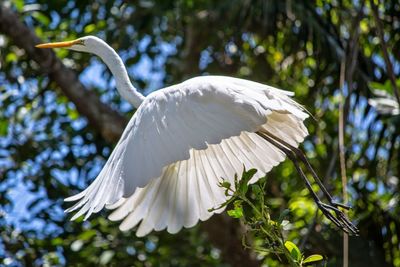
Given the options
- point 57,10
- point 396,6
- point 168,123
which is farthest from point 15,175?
point 396,6

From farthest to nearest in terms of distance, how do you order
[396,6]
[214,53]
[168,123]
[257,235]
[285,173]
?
[214,53] < [285,173] < [396,6] < [168,123] < [257,235]

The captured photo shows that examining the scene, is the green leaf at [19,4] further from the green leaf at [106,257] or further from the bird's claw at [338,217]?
the bird's claw at [338,217]

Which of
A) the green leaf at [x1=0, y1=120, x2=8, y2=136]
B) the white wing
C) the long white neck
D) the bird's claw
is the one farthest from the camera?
the green leaf at [x1=0, y1=120, x2=8, y2=136]

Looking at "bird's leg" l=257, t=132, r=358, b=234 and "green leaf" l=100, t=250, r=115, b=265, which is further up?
"bird's leg" l=257, t=132, r=358, b=234

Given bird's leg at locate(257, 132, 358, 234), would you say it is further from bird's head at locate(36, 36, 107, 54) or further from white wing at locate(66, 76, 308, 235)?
bird's head at locate(36, 36, 107, 54)

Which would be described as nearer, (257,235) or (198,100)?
(257,235)

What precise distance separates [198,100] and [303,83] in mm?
1682

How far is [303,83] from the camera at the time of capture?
4.02 metres

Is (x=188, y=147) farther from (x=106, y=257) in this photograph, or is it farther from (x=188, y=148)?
(x=106, y=257)

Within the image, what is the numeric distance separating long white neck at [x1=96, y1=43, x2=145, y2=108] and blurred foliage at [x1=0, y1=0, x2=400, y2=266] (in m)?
Answer: 0.59

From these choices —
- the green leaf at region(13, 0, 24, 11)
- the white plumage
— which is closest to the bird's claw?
the white plumage

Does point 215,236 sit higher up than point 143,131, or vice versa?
point 143,131

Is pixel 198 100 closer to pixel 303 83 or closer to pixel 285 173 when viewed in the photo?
pixel 285 173

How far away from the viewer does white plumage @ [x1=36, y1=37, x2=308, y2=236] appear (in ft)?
7.48
